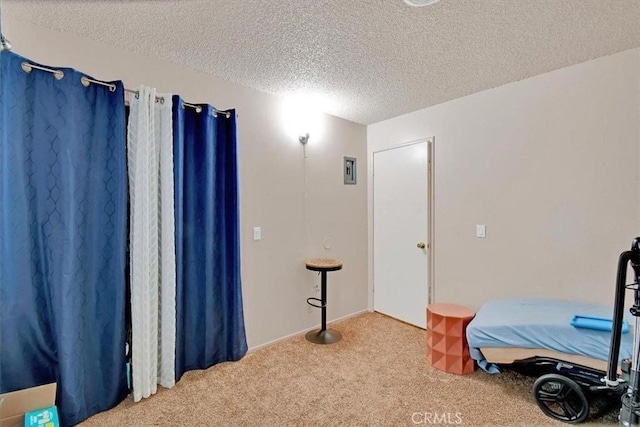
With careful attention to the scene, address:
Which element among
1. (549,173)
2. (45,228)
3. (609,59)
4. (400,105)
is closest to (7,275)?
(45,228)

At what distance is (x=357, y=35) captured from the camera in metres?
1.92

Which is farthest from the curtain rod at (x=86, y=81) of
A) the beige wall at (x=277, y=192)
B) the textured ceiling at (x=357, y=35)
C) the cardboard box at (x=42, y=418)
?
the cardboard box at (x=42, y=418)

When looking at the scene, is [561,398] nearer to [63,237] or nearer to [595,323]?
[595,323]

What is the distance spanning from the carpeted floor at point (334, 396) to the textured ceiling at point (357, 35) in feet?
7.79

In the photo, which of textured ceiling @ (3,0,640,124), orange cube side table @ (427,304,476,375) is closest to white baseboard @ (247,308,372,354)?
orange cube side table @ (427,304,476,375)

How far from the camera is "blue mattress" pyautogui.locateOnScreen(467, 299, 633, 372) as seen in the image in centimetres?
177

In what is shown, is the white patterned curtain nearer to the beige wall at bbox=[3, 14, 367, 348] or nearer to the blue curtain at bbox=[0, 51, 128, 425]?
the blue curtain at bbox=[0, 51, 128, 425]

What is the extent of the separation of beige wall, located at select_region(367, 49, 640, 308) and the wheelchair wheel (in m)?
0.78

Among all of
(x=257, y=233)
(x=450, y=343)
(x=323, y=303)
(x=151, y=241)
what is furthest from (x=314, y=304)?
(x=151, y=241)

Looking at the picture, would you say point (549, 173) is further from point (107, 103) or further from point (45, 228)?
point (45, 228)

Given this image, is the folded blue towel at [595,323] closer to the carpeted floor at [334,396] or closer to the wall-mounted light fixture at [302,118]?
the carpeted floor at [334,396]

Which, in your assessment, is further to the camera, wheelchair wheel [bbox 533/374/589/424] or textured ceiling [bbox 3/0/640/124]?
wheelchair wheel [bbox 533/374/589/424]

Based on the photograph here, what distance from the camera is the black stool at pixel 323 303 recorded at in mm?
2932

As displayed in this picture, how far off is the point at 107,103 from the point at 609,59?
3.47 metres
